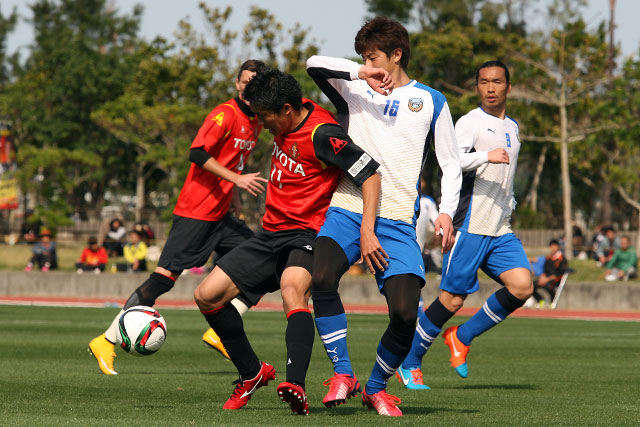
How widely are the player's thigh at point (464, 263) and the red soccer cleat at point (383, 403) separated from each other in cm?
230

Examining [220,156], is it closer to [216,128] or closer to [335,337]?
[216,128]

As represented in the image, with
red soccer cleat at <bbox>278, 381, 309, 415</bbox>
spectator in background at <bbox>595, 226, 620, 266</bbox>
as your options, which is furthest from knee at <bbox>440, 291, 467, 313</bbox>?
spectator in background at <bbox>595, 226, 620, 266</bbox>

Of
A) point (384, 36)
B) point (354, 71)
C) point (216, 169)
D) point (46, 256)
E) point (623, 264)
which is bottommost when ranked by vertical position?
point (623, 264)

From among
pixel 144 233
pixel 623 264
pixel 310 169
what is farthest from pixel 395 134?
pixel 144 233

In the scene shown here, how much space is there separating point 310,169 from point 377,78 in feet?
2.19

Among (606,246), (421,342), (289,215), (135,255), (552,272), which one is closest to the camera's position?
(289,215)

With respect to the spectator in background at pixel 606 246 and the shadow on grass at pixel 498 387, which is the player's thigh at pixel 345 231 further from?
the spectator in background at pixel 606 246

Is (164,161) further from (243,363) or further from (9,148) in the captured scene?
(243,363)

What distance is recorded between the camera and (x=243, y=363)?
618 cm

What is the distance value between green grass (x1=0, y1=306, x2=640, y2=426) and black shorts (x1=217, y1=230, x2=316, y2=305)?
0.78 m

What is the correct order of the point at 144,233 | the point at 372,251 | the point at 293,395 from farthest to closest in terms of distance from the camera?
1. the point at 144,233
2. the point at 372,251
3. the point at 293,395

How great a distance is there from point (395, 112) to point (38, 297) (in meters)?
19.8

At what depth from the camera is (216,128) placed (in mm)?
8242

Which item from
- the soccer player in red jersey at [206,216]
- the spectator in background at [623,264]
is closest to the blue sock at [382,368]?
the soccer player in red jersey at [206,216]
